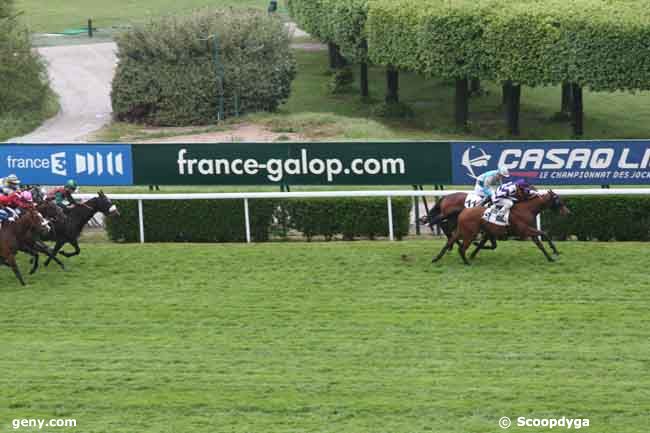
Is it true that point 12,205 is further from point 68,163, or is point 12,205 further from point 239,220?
point 68,163

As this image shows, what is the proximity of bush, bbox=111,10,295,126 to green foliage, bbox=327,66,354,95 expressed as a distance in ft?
14.0

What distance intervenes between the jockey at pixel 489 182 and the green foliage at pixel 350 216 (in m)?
1.89

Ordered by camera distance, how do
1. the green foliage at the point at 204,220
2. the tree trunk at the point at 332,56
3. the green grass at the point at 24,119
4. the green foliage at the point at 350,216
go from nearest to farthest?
the green foliage at the point at 350,216 < the green foliage at the point at 204,220 < the green grass at the point at 24,119 < the tree trunk at the point at 332,56

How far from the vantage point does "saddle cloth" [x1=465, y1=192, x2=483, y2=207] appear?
1593 cm

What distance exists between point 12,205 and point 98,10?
44301 mm

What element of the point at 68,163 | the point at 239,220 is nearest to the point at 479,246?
the point at 239,220

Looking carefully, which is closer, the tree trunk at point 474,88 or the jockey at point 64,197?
the jockey at point 64,197

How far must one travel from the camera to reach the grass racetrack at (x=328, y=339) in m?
10.7

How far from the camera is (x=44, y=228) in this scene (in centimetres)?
1572

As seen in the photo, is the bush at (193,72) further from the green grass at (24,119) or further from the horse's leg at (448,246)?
the horse's leg at (448,246)

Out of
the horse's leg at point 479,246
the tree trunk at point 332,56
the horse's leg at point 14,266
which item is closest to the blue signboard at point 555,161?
the horse's leg at point 479,246

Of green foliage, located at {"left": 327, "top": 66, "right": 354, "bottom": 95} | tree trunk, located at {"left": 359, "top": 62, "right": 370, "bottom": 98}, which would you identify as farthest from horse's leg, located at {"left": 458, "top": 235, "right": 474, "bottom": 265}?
green foliage, located at {"left": 327, "top": 66, "right": 354, "bottom": 95}

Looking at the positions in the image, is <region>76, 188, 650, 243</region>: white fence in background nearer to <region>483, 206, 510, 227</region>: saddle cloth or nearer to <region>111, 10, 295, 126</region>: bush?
<region>483, 206, 510, 227</region>: saddle cloth

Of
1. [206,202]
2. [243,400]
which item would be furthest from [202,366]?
[206,202]
